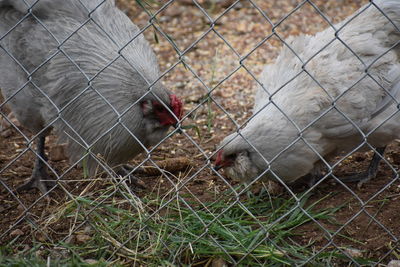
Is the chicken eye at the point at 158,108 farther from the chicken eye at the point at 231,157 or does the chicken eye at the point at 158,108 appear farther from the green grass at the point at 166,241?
the green grass at the point at 166,241

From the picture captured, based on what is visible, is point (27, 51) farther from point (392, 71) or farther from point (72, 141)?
point (392, 71)

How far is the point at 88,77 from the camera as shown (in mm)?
3727

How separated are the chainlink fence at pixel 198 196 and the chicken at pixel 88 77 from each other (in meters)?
0.02

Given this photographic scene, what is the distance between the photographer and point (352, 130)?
3.68 m

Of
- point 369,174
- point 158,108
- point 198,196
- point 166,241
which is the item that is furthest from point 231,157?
point 369,174

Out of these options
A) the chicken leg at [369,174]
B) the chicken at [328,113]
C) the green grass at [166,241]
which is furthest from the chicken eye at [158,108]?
the chicken leg at [369,174]

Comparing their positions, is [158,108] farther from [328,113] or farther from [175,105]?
[328,113]

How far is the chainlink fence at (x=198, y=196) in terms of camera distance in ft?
9.88

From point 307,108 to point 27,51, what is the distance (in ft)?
5.95

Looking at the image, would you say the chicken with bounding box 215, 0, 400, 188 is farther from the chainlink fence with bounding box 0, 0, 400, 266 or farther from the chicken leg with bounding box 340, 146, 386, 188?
the chicken leg with bounding box 340, 146, 386, 188

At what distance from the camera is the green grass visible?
2.99 metres

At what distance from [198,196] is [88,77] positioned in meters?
1.07

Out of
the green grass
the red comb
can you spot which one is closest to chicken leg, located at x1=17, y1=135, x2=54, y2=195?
the green grass

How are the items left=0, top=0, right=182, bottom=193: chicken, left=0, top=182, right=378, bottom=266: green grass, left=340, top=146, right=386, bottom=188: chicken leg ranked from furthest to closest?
left=340, top=146, right=386, bottom=188: chicken leg → left=0, top=0, right=182, bottom=193: chicken → left=0, top=182, right=378, bottom=266: green grass
